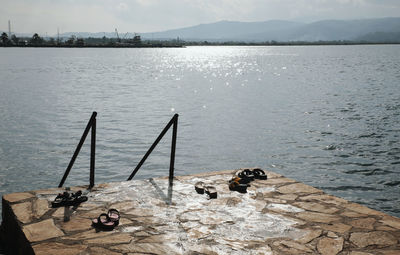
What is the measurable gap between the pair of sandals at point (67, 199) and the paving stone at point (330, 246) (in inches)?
181

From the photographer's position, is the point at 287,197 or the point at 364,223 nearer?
the point at 364,223

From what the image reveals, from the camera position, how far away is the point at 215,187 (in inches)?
365

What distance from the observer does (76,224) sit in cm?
705

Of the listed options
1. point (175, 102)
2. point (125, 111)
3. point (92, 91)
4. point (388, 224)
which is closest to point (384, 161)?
point (388, 224)

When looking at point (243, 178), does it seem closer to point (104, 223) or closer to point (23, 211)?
point (104, 223)

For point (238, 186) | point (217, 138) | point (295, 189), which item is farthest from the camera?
point (217, 138)

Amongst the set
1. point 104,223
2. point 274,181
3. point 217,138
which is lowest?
point 217,138

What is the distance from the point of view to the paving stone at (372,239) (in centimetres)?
649

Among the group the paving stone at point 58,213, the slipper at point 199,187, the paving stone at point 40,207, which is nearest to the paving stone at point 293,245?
the slipper at point 199,187

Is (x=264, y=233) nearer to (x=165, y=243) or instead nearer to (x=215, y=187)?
(x=165, y=243)

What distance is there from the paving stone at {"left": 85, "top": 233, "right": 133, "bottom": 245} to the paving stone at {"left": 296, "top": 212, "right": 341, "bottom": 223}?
10.5 ft

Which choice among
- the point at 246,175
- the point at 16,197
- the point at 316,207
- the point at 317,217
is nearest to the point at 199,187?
the point at 246,175

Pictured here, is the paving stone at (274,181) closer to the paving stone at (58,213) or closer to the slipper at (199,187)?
the slipper at (199,187)

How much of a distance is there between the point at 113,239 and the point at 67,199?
189 centimetres
